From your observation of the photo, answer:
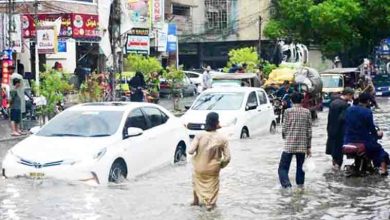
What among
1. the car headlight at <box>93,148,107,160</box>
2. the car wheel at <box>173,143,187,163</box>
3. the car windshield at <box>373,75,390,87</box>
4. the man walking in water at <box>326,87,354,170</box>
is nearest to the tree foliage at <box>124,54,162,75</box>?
the car windshield at <box>373,75,390,87</box>

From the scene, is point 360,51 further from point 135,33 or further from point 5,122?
point 5,122

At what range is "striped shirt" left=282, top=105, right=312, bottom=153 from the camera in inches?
492

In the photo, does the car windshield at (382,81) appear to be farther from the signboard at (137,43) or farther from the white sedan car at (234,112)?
the white sedan car at (234,112)

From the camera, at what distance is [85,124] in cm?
1381

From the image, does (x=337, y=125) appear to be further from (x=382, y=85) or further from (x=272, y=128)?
(x=382, y=85)

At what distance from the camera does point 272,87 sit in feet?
114

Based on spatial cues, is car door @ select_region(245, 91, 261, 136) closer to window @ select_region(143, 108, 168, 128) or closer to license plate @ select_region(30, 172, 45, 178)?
window @ select_region(143, 108, 168, 128)

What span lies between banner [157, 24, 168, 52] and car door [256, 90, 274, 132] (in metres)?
26.8

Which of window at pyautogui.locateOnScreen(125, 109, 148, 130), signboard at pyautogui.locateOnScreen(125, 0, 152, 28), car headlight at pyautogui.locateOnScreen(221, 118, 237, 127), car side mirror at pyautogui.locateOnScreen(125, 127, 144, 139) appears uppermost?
signboard at pyautogui.locateOnScreen(125, 0, 152, 28)

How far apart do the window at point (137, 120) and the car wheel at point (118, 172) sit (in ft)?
2.73

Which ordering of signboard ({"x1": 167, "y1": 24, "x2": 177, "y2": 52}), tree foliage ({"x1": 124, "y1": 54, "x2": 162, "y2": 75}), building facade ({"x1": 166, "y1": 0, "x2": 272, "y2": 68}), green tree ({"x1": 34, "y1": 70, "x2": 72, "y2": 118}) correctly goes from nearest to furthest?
green tree ({"x1": 34, "y1": 70, "x2": 72, "y2": 118}) < tree foliage ({"x1": 124, "y1": 54, "x2": 162, "y2": 75}) < signboard ({"x1": 167, "y1": 24, "x2": 177, "y2": 52}) < building facade ({"x1": 166, "y1": 0, "x2": 272, "y2": 68})

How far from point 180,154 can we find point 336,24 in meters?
34.4

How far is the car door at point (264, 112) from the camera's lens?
23.0m

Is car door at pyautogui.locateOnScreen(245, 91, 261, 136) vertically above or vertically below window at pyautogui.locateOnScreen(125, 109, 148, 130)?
below
